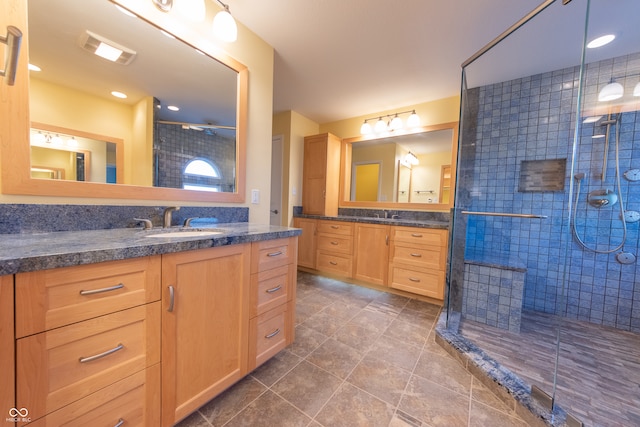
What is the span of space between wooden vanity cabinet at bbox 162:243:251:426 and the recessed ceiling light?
2.90 meters

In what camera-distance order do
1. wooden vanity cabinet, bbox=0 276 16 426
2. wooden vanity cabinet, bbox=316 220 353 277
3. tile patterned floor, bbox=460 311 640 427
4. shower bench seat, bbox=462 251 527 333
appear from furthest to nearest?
wooden vanity cabinet, bbox=316 220 353 277, shower bench seat, bbox=462 251 527 333, tile patterned floor, bbox=460 311 640 427, wooden vanity cabinet, bbox=0 276 16 426

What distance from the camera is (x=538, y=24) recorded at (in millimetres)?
1534

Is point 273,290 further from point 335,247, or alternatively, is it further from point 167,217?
point 335,247

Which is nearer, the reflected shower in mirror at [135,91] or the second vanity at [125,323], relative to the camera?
the second vanity at [125,323]

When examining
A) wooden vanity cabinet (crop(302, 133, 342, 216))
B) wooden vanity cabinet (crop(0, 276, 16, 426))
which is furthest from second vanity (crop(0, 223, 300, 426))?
wooden vanity cabinet (crop(302, 133, 342, 216))

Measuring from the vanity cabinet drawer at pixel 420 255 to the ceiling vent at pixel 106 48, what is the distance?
8.41ft

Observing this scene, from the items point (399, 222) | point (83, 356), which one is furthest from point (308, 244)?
point (83, 356)

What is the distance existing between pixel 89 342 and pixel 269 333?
0.81m

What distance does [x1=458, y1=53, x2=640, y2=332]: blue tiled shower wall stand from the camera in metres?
1.84

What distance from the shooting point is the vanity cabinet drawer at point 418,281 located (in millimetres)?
2252

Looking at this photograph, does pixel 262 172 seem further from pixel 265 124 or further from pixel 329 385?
pixel 329 385

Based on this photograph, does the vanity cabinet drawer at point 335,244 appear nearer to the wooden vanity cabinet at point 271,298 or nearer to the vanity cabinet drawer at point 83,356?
the wooden vanity cabinet at point 271,298

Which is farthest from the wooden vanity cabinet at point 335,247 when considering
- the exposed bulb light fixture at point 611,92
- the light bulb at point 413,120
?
the exposed bulb light fixture at point 611,92

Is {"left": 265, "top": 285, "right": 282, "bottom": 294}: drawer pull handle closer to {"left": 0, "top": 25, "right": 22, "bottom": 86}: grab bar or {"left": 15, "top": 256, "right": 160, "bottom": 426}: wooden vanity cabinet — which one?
{"left": 15, "top": 256, "right": 160, "bottom": 426}: wooden vanity cabinet
